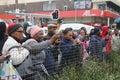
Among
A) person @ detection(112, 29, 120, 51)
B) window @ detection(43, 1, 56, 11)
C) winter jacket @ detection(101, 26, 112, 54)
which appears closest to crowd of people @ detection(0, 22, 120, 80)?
winter jacket @ detection(101, 26, 112, 54)

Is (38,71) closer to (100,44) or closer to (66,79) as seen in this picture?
(66,79)

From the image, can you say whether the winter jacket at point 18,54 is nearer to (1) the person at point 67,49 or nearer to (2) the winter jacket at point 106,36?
(1) the person at point 67,49

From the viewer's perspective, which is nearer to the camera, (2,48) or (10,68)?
(10,68)

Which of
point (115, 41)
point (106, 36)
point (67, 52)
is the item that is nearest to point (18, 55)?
point (67, 52)

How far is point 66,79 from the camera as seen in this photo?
6.00 m

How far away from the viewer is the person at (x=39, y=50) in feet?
19.1

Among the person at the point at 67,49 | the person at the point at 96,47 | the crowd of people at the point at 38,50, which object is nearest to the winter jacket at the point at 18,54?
the crowd of people at the point at 38,50

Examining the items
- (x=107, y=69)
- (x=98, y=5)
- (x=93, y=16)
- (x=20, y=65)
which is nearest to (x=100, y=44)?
(x=107, y=69)

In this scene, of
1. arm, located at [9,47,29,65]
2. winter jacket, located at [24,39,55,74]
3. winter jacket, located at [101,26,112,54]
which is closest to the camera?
arm, located at [9,47,29,65]

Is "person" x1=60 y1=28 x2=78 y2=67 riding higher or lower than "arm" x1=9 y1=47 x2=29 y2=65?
lower

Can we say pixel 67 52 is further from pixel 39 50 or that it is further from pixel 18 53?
Result: pixel 18 53

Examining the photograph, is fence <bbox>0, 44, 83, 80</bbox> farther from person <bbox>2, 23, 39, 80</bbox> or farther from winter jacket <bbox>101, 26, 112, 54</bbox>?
winter jacket <bbox>101, 26, 112, 54</bbox>

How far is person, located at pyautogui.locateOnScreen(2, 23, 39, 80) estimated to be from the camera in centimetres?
504

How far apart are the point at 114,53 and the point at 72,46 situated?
260 centimetres
